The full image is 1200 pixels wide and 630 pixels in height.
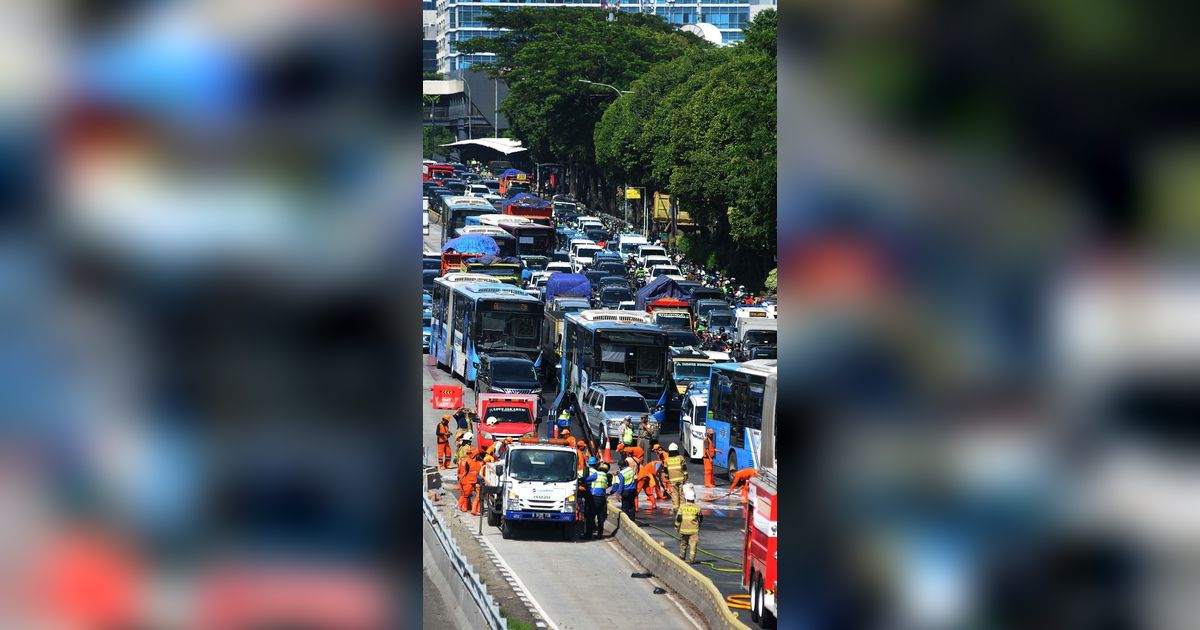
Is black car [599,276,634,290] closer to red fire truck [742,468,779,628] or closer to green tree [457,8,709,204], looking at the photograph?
red fire truck [742,468,779,628]

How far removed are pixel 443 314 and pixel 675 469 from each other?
821 inches

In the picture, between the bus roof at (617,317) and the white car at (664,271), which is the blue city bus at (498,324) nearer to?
the bus roof at (617,317)

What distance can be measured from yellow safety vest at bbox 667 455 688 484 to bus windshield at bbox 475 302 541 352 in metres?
14.7

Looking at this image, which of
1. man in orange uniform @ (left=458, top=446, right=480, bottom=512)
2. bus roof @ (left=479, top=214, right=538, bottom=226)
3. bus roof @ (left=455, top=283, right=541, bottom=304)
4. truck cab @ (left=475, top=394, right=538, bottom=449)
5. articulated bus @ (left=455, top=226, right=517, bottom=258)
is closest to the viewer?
man in orange uniform @ (left=458, top=446, right=480, bottom=512)

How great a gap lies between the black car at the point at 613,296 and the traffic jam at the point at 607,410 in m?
0.06

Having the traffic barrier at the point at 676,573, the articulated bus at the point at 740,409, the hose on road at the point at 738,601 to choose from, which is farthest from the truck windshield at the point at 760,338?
the hose on road at the point at 738,601

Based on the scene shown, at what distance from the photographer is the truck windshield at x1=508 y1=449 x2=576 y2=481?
2700 centimetres

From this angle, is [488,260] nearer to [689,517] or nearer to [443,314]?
[443,314]

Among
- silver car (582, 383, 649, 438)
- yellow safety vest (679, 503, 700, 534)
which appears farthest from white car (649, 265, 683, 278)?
yellow safety vest (679, 503, 700, 534)

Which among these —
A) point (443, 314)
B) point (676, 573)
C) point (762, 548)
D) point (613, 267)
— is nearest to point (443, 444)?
point (676, 573)
